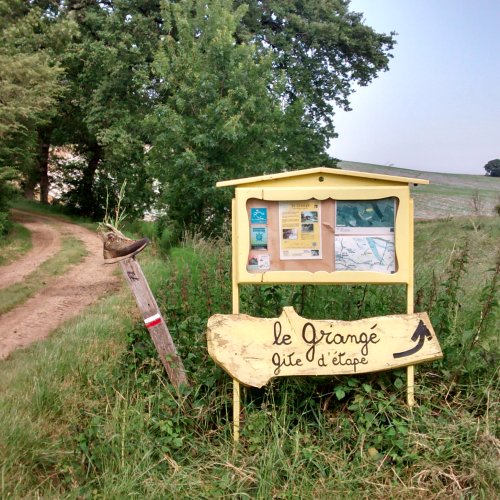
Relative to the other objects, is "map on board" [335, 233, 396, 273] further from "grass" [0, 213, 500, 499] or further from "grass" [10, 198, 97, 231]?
"grass" [10, 198, 97, 231]

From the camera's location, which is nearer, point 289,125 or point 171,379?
point 171,379

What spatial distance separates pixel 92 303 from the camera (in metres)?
8.53

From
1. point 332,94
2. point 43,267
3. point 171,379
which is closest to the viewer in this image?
point 171,379

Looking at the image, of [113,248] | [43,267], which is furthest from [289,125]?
[113,248]

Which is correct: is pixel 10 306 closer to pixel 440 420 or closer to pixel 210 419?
pixel 210 419

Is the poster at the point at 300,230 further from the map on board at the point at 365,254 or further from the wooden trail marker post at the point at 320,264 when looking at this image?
the map on board at the point at 365,254

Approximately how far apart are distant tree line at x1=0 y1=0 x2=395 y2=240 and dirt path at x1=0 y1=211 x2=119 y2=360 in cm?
223

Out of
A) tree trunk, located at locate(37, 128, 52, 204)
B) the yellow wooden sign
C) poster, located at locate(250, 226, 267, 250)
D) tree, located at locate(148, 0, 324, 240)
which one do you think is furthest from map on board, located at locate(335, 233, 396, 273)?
tree trunk, located at locate(37, 128, 52, 204)

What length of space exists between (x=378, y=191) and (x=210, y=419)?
189 centimetres

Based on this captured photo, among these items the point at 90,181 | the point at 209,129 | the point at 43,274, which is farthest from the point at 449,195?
the point at 90,181

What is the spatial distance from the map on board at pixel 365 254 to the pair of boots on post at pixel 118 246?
54.9 inches

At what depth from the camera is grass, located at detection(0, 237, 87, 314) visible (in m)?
8.86

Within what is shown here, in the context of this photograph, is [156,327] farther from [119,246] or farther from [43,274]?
[43,274]

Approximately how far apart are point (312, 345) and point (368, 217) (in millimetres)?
919
